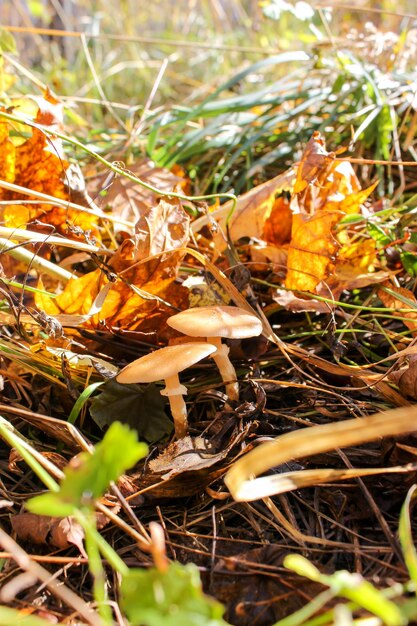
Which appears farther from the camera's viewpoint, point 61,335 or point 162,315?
point 162,315

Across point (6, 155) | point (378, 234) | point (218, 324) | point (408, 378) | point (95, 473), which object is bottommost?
point (408, 378)

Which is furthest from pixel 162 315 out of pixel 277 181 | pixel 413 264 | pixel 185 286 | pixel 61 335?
pixel 413 264

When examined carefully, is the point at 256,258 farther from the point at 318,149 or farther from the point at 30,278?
the point at 30,278

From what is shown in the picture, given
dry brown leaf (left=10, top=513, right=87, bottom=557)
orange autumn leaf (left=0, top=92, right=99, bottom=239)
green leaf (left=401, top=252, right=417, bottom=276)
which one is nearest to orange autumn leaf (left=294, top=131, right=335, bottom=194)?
green leaf (left=401, top=252, right=417, bottom=276)

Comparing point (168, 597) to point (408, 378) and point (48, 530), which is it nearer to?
point (48, 530)

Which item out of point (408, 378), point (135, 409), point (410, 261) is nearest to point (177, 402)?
point (135, 409)

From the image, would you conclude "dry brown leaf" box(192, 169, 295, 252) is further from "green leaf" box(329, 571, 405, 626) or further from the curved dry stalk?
"green leaf" box(329, 571, 405, 626)

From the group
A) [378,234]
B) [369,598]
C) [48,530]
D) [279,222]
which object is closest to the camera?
[369,598]
